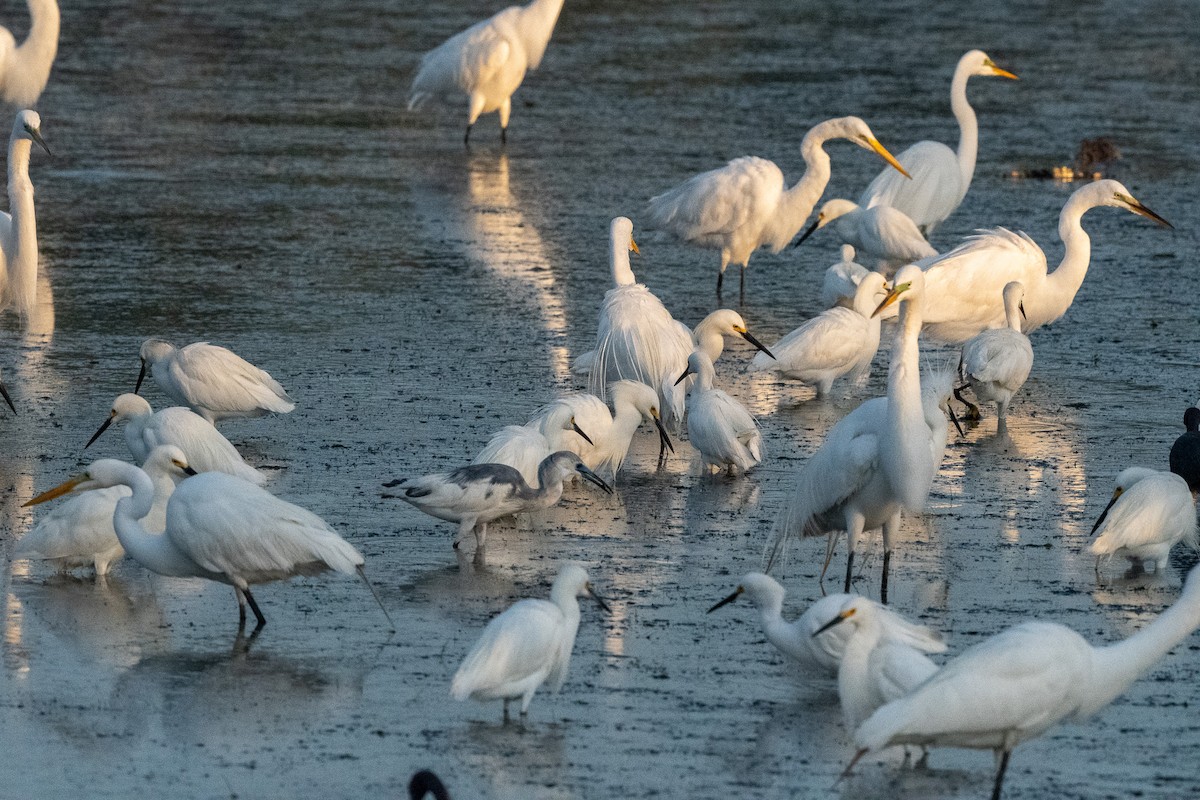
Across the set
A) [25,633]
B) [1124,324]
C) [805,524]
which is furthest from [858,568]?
[1124,324]

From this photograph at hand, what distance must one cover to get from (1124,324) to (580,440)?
503 cm

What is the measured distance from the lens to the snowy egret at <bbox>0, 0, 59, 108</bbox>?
15.2 metres

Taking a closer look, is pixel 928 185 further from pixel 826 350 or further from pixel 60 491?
pixel 60 491

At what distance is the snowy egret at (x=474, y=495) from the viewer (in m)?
7.89

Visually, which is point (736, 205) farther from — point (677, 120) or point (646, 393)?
point (677, 120)

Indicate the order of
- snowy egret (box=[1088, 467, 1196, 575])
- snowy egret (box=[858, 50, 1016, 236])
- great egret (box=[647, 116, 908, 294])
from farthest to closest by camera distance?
snowy egret (box=[858, 50, 1016, 236])
great egret (box=[647, 116, 908, 294])
snowy egret (box=[1088, 467, 1196, 575])

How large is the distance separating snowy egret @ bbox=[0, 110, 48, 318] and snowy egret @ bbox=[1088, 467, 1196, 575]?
20.9ft

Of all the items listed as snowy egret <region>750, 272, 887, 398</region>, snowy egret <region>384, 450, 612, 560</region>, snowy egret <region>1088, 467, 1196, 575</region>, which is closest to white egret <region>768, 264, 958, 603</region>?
snowy egret <region>1088, 467, 1196, 575</region>

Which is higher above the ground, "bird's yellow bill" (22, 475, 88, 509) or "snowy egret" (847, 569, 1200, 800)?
"snowy egret" (847, 569, 1200, 800)

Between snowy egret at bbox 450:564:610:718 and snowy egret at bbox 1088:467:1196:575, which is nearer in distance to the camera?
Answer: snowy egret at bbox 450:564:610:718

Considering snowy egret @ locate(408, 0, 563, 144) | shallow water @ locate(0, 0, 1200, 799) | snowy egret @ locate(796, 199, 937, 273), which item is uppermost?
snowy egret @ locate(408, 0, 563, 144)

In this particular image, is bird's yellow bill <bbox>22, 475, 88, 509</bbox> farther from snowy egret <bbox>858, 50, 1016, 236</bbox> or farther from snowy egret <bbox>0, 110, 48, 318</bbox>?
snowy egret <bbox>858, 50, 1016, 236</bbox>

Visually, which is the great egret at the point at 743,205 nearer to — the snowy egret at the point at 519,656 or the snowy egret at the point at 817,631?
the snowy egret at the point at 817,631

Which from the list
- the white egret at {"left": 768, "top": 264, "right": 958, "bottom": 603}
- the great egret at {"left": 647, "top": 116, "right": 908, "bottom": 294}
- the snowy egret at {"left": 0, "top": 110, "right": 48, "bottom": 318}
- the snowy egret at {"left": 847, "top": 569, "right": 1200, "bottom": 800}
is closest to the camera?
the snowy egret at {"left": 847, "top": 569, "right": 1200, "bottom": 800}
